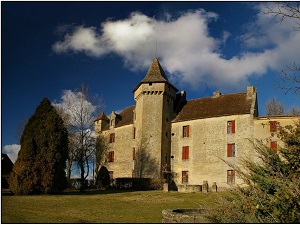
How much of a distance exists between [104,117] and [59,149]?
67.5ft

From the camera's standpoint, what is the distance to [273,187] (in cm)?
634

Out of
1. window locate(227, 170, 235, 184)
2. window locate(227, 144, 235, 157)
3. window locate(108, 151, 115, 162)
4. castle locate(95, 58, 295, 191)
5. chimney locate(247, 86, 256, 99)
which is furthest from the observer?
window locate(108, 151, 115, 162)

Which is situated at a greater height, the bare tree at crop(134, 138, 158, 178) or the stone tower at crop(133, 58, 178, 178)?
the stone tower at crop(133, 58, 178, 178)

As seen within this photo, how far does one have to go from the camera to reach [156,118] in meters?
32.3

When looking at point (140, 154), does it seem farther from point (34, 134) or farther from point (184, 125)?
point (34, 134)

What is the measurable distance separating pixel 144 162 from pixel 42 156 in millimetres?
12850

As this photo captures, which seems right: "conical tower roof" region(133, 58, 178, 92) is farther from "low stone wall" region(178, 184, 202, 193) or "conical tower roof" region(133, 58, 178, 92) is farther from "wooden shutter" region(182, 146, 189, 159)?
"low stone wall" region(178, 184, 202, 193)

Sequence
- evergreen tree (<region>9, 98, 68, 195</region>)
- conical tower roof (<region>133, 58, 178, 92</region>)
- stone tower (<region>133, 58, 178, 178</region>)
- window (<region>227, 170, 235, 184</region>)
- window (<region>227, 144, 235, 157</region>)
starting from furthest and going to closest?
conical tower roof (<region>133, 58, 178, 92</region>) < stone tower (<region>133, 58, 178, 178</region>) < window (<region>227, 144, 235, 157</region>) < window (<region>227, 170, 235, 184</region>) < evergreen tree (<region>9, 98, 68, 195</region>)

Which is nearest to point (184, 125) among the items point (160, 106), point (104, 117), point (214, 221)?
point (160, 106)

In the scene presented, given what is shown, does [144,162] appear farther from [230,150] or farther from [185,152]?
[230,150]

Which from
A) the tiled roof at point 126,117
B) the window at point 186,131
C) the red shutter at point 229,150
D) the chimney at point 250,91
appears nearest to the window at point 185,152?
the window at point 186,131

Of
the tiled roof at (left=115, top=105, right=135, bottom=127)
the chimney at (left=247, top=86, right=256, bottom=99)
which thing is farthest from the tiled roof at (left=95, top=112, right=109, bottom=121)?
the chimney at (left=247, top=86, right=256, bottom=99)

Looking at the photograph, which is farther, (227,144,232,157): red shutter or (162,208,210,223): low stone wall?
(227,144,232,157): red shutter

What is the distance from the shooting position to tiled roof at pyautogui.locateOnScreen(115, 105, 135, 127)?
36875 mm
